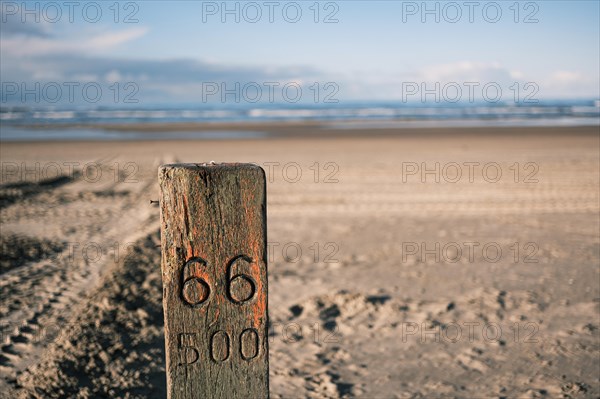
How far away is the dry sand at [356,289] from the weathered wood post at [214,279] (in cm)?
145

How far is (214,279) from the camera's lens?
1.62m

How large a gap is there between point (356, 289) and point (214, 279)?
9.90 feet

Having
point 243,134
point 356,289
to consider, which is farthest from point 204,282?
point 243,134

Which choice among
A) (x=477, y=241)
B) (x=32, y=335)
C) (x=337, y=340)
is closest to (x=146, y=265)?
(x=32, y=335)

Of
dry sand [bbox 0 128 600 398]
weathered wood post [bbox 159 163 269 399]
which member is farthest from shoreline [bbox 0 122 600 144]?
weathered wood post [bbox 159 163 269 399]

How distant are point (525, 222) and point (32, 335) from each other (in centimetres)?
578

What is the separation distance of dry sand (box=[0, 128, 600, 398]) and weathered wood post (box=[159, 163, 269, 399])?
1.45 metres

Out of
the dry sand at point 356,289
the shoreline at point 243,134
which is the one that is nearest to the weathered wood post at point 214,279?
the dry sand at point 356,289

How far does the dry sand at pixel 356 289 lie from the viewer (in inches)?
123

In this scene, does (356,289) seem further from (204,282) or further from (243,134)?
(243,134)

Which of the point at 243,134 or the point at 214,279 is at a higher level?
the point at 243,134

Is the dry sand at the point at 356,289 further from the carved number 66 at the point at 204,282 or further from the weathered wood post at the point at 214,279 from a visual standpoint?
the carved number 66 at the point at 204,282

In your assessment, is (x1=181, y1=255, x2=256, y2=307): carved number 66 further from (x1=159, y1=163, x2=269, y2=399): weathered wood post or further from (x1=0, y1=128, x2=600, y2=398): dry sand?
(x1=0, y1=128, x2=600, y2=398): dry sand

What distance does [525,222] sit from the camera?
6.68 m
